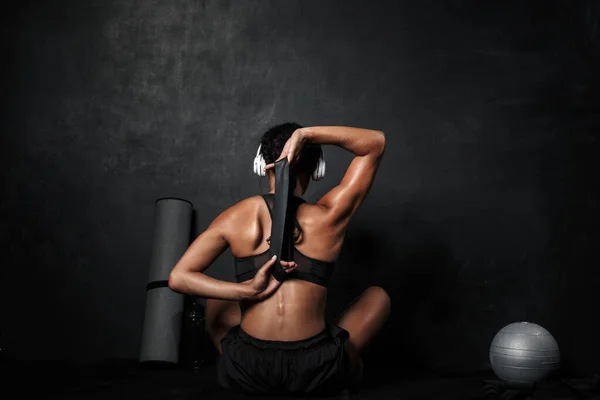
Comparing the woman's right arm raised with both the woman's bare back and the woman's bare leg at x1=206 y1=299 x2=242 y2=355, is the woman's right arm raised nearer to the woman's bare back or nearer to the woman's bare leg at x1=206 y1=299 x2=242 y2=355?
the woman's bare back

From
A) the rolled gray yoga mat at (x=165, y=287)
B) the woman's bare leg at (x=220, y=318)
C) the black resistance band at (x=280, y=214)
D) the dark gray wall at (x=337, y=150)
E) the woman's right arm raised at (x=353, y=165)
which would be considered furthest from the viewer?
the dark gray wall at (x=337, y=150)

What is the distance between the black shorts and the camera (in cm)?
234

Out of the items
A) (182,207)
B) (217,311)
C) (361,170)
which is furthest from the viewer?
(182,207)

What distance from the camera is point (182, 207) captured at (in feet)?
11.9

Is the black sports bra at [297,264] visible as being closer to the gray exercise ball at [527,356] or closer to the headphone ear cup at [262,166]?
the headphone ear cup at [262,166]

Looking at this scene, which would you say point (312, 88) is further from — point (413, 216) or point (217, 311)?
point (217, 311)

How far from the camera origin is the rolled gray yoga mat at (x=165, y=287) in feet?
10.8

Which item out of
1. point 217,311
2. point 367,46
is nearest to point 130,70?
point 367,46

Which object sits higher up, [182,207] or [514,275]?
[182,207]

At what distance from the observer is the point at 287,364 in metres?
2.34

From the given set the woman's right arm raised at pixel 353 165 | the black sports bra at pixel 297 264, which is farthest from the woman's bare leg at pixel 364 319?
the woman's right arm raised at pixel 353 165

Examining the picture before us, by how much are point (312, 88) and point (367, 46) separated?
399mm

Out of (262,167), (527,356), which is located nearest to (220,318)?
(262,167)

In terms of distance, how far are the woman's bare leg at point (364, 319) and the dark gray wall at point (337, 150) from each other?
1002 millimetres
